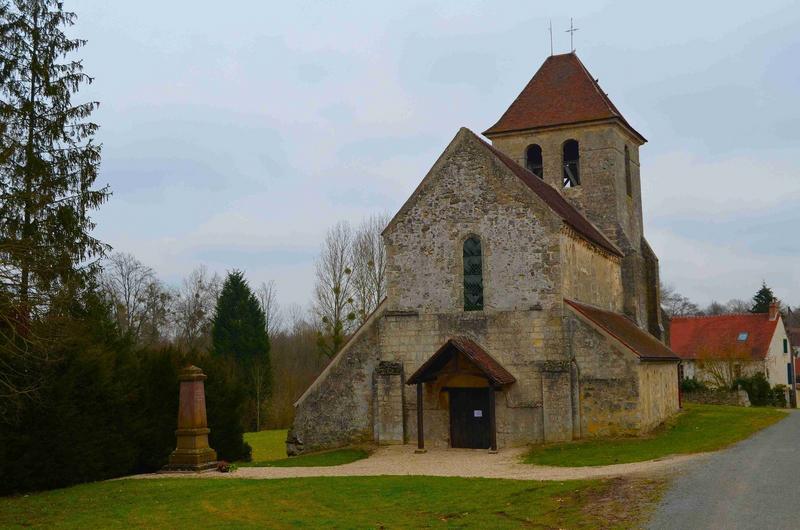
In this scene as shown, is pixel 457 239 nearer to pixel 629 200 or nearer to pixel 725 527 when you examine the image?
pixel 629 200

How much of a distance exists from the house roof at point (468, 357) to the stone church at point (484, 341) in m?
0.04

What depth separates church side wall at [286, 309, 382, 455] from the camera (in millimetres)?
23656

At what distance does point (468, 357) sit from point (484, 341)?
1.54 meters

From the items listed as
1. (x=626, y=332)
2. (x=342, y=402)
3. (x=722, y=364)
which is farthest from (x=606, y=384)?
(x=722, y=364)

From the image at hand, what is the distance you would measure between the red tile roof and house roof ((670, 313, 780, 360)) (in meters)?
20.2

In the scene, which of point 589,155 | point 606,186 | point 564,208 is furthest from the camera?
point 589,155

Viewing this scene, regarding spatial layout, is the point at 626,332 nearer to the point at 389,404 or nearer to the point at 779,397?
the point at 389,404

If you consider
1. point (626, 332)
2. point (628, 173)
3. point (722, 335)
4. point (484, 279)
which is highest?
point (628, 173)

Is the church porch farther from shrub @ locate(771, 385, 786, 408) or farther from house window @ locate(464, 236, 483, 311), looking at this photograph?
shrub @ locate(771, 385, 786, 408)

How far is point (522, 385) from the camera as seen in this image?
2219 centimetres

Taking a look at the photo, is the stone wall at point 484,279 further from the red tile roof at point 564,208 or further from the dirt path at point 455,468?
the dirt path at point 455,468

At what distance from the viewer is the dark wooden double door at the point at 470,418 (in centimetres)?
2227

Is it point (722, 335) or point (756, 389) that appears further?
point (722, 335)

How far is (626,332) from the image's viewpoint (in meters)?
24.4
